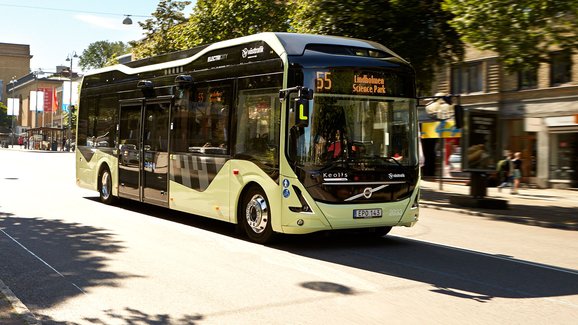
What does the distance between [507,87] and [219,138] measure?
807 inches

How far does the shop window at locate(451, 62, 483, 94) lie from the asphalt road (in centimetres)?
1829

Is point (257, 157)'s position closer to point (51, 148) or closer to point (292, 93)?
point (292, 93)

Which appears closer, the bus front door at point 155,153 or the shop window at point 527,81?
the bus front door at point 155,153

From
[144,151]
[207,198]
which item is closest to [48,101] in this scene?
[144,151]

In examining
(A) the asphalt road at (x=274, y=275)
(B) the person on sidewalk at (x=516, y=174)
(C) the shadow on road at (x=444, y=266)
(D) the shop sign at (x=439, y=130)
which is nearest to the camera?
(A) the asphalt road at (x=274, y=275)

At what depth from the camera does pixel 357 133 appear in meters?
8.73

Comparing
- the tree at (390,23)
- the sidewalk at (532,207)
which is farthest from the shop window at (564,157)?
the tree at (390,23)

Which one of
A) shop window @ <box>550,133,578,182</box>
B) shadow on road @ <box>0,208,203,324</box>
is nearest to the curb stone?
shadow on road @ <box>0,208,203,324</box>

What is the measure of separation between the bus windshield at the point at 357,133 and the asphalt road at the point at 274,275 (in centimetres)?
126

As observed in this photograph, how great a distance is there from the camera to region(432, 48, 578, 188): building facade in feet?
81.8

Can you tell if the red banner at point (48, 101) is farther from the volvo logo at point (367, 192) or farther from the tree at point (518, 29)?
the volvo logo at point (367, 192)

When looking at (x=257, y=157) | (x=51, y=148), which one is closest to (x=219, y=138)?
(x=257, y=157)

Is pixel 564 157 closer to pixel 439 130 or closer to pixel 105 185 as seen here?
pixel 439 130

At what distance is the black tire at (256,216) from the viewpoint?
899cm
